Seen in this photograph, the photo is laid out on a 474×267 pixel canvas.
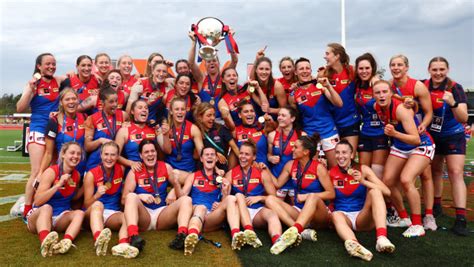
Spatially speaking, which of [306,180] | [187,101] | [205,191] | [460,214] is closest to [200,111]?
[187,101]

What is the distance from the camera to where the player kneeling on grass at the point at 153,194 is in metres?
3.94

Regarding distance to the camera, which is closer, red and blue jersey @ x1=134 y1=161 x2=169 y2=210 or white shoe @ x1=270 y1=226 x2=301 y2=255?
white shoe @ x1=270 y1=226 x2=301 y2=255

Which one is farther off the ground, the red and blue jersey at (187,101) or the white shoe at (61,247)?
the red and blue jersey at (187,101)

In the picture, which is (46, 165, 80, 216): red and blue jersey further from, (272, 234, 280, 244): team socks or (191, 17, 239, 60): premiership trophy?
(191, 17, 239, 60): premiership trophy

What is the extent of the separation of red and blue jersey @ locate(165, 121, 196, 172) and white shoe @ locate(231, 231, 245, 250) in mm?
1269

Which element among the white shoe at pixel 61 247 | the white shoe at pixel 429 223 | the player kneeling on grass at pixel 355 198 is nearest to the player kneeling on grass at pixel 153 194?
the white shoe at pixel 61 247

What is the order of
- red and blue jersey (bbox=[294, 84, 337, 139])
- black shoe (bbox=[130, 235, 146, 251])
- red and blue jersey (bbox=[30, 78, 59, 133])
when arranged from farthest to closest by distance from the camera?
red and blue jersey (bbox=[30, 78, 59, 133]), red and blue jersey (bbox=[294, 84, 337, 139]), black shoe (bbox=[130, 235, 146, 251])

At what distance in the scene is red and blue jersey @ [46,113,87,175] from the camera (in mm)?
4414

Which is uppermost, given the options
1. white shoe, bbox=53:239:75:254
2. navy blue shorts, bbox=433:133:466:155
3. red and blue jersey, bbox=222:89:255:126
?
red and blue jersey, bbox=222:89:255:126

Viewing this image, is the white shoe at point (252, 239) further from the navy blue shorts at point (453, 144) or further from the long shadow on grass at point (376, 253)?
the navy blue shorts at point (453, 144)

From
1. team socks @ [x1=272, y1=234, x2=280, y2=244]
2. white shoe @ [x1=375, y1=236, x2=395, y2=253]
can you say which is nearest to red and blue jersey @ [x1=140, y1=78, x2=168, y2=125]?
team socks @ [x1=272, y1=234, x2=280, y2=244]

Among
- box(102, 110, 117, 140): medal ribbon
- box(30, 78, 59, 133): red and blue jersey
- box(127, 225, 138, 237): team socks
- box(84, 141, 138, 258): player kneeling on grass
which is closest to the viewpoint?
box(127, 225, 138, 237): team socks

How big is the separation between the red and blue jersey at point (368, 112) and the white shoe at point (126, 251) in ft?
9.52

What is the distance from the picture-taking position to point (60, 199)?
397 centimetres
